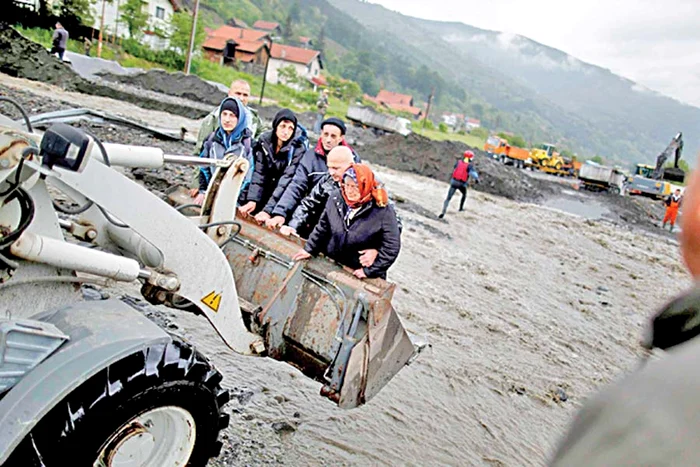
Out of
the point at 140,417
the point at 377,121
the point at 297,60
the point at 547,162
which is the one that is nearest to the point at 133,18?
the point at 377,121

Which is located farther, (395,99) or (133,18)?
(395,99)

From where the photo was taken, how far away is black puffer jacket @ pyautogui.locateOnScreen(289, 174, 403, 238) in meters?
4.80

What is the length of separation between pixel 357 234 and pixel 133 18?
48936 mm

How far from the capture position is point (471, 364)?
5.98 metres

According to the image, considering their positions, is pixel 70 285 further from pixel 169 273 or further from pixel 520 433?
pixel 520 433

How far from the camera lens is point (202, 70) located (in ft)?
146

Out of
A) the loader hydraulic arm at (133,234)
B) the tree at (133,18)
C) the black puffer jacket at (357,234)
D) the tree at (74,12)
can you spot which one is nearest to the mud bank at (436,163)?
the tree at (74,12)

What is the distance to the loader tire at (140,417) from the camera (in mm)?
2285

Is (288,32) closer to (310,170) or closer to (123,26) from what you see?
(123,26)

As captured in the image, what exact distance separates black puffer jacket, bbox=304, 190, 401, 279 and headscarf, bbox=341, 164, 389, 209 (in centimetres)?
5

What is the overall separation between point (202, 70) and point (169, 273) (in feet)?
146

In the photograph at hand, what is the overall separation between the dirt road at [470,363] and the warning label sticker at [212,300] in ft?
3.02

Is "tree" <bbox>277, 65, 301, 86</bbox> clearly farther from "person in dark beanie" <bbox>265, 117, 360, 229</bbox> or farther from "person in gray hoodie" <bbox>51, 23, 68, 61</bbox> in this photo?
"person in dark beanie" <bbox>265, 117, 360, 229</bbox>

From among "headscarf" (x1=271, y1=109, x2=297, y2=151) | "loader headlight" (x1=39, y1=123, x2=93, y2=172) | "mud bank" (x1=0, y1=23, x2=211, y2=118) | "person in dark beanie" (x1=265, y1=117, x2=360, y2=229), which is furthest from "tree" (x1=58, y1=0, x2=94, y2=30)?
"loader headlight" (x1=39, y1=123, x2=93, y2=172)
